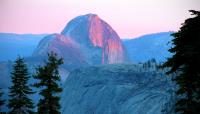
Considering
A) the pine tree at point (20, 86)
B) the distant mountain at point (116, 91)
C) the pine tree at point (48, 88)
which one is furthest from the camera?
the distant mountain at point (116, 91)

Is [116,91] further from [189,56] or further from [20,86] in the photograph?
[189,56]

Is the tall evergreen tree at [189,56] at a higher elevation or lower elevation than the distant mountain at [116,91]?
higher

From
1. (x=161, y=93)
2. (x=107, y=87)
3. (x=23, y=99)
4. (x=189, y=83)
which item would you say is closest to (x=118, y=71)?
(x=107, y=87)

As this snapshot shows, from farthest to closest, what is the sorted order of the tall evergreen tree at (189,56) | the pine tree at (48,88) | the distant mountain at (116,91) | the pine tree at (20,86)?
1. the distant mountain at (116,91)
2. the pine tree at (20,86)
3. the pine tree at (48,88)
4. the tall evergreen tree at (189,56)

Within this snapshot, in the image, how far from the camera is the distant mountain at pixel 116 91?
93625 millimetres

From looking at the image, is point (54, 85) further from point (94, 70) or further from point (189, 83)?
point (94, 70)

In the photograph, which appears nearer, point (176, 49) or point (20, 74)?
Answer: point (176, 49)

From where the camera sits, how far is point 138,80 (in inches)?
4370

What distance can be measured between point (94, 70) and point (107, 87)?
16087mm

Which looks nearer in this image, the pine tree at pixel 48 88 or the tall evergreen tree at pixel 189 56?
the tall evergreen tree at pixel 189 56

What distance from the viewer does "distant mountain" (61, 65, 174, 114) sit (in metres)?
93.6

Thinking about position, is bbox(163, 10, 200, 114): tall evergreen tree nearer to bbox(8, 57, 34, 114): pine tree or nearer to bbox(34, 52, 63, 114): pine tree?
bbox(34, 52, 63, 114): pine tree

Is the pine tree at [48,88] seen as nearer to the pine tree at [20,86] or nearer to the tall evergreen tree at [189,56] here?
the pine tree at [20,86]

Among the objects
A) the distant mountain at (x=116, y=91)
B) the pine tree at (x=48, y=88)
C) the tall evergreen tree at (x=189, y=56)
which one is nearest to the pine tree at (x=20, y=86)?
the pine tree at (x=48, y=88)
